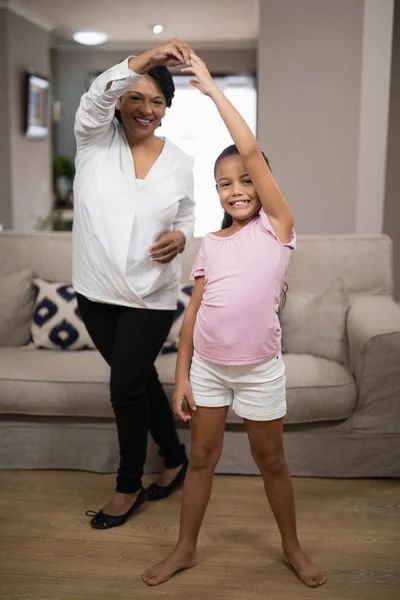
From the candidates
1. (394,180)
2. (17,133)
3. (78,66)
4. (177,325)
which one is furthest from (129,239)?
(78,66)

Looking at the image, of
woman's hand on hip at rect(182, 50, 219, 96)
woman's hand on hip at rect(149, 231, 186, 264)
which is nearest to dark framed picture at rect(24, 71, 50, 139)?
woman's hand on hip at rect(149, 231, 186, 264)

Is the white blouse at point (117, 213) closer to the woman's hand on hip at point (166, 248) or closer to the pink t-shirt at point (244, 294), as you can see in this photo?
the woman's hand on hip at point (166, 248)

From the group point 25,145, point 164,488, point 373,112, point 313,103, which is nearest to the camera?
point 164,488

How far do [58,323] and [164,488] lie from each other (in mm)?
829

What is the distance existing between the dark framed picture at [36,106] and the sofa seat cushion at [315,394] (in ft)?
15.0

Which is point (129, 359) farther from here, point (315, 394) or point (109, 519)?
point (315, 394)

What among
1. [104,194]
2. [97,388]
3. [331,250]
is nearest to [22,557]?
[97,388]

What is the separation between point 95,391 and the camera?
2520 mm

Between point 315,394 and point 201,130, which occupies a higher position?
point 201,130

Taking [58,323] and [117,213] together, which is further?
[58,323]

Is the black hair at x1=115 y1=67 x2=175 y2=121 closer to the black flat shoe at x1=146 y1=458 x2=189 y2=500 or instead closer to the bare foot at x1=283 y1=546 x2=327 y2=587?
the black flat shoe at x1=146 y1=458 x2=189 y2=500

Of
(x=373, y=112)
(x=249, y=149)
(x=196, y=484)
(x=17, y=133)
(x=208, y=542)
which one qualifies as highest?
(x=17, y=133)

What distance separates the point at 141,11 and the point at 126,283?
5.08 m

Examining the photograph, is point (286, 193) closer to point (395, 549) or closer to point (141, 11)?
point (395, 549)
